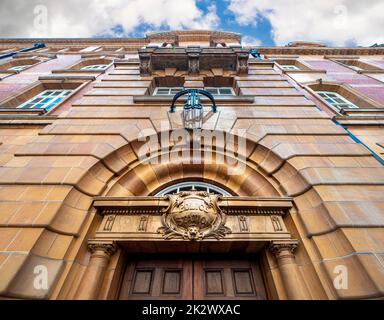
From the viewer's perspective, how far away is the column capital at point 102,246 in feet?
12.1

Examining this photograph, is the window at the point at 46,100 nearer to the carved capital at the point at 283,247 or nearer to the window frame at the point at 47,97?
the window frame at the point at 47,97

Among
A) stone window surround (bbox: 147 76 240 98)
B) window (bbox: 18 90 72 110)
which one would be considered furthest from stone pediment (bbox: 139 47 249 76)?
window (bbox: 18 90 72 110)

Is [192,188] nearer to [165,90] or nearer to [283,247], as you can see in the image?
[283,247]

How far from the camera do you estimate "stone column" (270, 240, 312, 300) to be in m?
3.22

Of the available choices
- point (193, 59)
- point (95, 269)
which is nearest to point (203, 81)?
point (193, 59)

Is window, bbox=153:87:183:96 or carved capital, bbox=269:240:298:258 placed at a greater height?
window, bbox=153:87:183:96

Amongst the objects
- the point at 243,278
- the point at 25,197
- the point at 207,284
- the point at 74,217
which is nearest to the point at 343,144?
the point at 243,278

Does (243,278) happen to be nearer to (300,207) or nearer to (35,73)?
(300,207)

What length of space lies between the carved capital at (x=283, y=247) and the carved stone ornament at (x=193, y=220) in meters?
0.98

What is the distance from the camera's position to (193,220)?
156 inches

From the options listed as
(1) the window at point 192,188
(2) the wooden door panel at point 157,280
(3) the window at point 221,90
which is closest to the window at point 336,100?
(3) the window at point 221,90

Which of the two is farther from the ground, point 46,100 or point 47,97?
point 47,97

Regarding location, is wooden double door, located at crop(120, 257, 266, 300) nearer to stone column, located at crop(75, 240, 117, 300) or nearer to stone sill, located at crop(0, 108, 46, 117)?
stone column, located at crop(75, 240, 117, 300)

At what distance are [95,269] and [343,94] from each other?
45.7 ft
